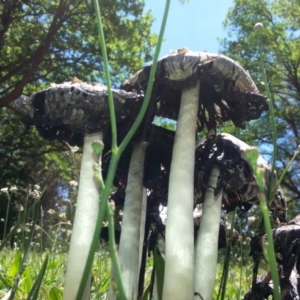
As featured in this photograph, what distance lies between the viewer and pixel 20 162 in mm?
11719

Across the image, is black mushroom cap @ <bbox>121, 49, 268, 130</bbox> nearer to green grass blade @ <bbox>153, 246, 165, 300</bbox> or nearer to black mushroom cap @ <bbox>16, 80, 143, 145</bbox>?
black mushroom cap @ <bbox>16, 80, 143, 145</bbox>

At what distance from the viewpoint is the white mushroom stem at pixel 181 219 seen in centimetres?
125

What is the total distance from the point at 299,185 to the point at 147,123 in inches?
510

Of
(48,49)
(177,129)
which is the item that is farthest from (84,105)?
(48,49)

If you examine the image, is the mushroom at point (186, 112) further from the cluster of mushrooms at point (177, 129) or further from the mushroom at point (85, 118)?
the mushroom at point (85, 118)

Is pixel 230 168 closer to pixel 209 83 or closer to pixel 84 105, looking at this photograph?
pixel 209 83

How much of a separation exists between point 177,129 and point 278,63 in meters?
13.3

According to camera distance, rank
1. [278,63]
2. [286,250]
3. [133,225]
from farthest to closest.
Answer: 1. [278,63]
2. [133,225]
3. [286,250]

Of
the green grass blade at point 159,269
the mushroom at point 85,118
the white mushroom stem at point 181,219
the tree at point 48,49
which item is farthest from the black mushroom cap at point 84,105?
the tree at point 48,49

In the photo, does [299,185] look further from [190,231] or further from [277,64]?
[190,231]

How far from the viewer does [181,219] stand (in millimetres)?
1304

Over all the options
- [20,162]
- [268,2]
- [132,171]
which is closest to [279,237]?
[132,171]

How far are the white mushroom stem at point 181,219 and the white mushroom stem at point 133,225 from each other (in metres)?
0.15

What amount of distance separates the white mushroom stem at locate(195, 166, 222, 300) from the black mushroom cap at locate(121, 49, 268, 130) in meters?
0.21
